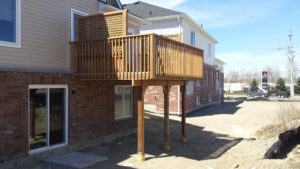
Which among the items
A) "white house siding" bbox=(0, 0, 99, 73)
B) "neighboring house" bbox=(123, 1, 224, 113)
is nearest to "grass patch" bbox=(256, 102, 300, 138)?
"neighboring house" bbox=(123, 1, 224, 113)

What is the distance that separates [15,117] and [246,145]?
314 inches

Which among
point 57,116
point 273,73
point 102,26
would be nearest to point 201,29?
point 102,26

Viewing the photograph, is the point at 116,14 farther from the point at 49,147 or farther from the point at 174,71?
the point at 49,147

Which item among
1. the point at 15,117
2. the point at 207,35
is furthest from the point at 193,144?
the point at 207,35

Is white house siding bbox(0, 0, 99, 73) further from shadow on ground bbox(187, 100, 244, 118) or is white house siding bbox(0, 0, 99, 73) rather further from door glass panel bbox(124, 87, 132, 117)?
shadow on ground bbox(187, 100, 244, 118)

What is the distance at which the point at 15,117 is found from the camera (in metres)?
6.49

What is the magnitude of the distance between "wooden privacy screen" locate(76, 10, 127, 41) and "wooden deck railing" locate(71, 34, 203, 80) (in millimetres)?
322

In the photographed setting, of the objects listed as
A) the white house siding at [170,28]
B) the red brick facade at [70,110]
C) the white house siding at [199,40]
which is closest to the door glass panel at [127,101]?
the red brick facade at [70,110]

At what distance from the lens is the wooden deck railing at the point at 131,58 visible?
7.01 metres

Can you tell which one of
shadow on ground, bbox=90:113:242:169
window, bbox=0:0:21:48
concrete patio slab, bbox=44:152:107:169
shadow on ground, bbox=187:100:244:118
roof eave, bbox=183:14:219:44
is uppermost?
roof eave, bbox=183:14:219:44

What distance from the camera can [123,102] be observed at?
36.6ft

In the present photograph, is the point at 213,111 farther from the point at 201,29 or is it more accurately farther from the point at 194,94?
the point at 201,29

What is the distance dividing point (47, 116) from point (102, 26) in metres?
3.39

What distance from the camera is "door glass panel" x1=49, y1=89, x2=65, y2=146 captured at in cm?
770
